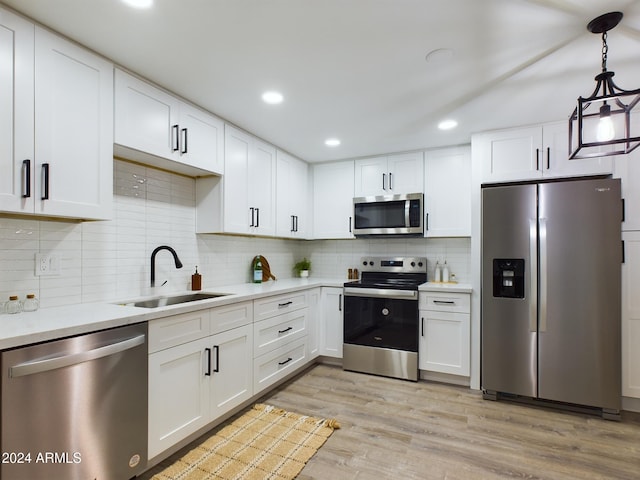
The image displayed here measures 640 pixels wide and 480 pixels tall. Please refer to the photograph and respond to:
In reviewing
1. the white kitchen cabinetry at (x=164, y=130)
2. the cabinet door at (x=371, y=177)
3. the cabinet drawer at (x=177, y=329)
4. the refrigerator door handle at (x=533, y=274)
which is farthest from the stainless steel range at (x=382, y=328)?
the white kitchen cabinetry at (x=164, y=130)

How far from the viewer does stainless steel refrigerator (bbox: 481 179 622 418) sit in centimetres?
262

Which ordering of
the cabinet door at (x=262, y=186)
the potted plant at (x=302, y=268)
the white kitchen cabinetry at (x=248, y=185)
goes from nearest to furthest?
the white kitchen cabinetry at (x=248, y=185) → the cabinet door at (x=262, y=186) → the potted plant at (x=302, y=268)

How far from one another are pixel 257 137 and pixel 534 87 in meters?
2.31

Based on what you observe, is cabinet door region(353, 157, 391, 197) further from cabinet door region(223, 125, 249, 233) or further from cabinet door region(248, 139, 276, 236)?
cabinet door region(223, 125, 249, 233)

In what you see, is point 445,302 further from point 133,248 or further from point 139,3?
point 139,3

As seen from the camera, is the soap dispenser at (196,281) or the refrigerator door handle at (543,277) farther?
the soap dispenser at (196,281)

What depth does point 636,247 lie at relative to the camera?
2660 millimetres

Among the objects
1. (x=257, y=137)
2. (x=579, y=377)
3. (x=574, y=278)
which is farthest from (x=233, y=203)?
(x=579, y=377)

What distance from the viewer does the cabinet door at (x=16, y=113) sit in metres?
1.58

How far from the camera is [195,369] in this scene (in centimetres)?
220

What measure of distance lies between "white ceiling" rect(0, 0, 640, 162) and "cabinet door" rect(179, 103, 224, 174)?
9 cm

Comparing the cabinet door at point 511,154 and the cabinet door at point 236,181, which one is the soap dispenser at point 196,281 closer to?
the cabinet door at point 236,181

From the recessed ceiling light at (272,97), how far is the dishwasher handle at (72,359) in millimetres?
1773

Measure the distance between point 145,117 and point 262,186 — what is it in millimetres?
1367
